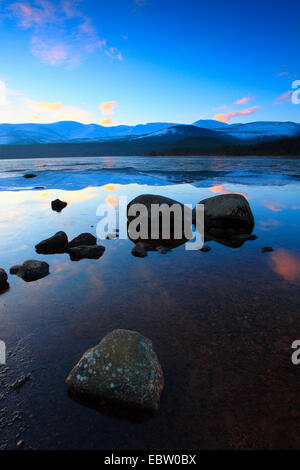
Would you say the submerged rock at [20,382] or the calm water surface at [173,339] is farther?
the submerged rock at [20,382]

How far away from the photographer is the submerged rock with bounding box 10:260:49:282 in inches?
224

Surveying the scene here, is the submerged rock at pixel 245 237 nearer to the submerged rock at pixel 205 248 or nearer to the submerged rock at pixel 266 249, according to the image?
the submerged rock at pixel 266 249

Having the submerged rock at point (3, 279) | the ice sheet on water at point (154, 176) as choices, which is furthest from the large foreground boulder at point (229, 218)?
the ice sheet on water at point (154, 176)

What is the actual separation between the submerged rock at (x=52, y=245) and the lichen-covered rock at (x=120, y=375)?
491cm

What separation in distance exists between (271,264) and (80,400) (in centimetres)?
534

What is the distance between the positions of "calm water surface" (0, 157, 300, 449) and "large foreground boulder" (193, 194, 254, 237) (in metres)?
1.51

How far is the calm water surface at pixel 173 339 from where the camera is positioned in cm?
256

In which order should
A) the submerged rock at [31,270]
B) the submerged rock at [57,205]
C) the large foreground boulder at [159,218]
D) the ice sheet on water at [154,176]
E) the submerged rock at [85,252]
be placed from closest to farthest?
the submerged rock at [31,270]
the submerged rock at [85,252]
the large foreground boulder at [159,218]
the submerged rock at [57,205]
the ice sheet on water at [154,176]

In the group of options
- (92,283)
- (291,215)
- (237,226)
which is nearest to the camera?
(92,283)

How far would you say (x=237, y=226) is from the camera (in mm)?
9312

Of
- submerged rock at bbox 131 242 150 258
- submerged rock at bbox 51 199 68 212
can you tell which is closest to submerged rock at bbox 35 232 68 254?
submerged rock at bbox 131 242 150 258

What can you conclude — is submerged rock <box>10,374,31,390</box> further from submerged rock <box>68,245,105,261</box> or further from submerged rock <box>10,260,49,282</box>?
submerged rock <box>68,245,105,261</box>
